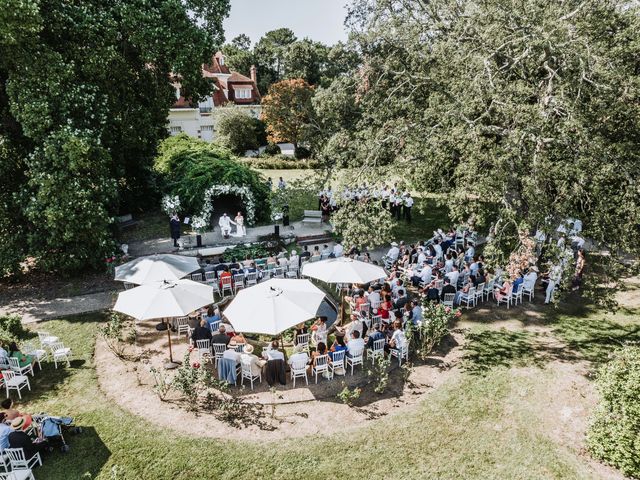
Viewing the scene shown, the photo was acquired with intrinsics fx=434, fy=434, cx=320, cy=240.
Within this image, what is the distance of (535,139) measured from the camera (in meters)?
14.5

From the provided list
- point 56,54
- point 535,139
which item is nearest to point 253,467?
point 535,139

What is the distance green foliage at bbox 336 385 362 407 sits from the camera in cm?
1083

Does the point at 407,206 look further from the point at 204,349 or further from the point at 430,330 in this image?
the point at 204,349

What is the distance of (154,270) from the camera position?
14516mm

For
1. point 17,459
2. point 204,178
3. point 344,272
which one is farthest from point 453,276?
point 204,178

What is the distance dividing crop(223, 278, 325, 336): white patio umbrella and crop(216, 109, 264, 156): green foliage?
41.8 m

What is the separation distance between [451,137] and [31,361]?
15.9m

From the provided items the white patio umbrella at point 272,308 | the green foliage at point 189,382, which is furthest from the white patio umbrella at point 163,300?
the green foliage at point 189,382

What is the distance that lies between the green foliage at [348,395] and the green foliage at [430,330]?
285 centimetres

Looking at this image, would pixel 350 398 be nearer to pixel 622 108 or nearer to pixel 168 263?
pixel 168 263

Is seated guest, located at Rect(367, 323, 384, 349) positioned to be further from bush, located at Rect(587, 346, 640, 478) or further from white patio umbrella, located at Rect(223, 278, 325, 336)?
bush, located at Rect(587, 346, 640, 478)

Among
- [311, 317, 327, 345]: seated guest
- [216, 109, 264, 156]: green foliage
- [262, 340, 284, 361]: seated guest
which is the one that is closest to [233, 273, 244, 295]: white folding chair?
[311, 317, 327, 345]: seated guest

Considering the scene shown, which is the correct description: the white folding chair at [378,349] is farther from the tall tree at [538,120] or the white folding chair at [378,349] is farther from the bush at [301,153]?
the bush at [301,153]

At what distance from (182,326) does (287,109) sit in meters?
41.7
